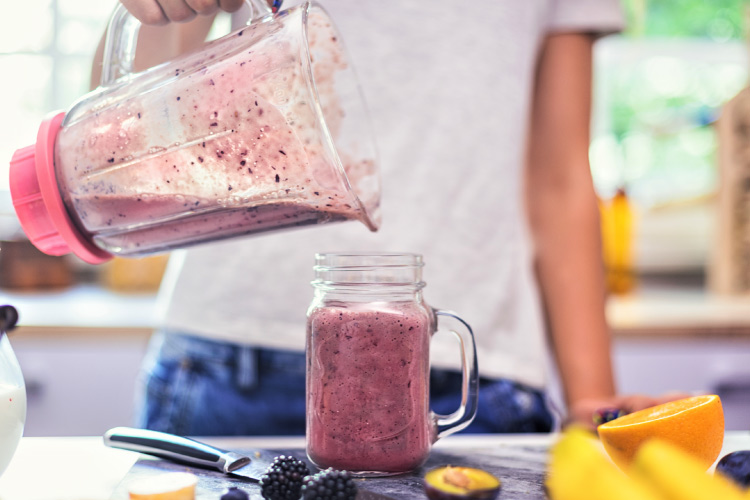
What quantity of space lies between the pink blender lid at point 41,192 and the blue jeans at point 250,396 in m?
0.32

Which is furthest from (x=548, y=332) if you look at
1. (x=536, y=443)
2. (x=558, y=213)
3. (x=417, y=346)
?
(x=417, y=346)

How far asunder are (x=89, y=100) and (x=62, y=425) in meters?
1.03

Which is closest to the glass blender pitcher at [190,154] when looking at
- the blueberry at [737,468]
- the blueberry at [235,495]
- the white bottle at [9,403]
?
the white bottle at [9,403]

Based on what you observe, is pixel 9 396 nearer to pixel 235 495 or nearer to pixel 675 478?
pixel 235 495

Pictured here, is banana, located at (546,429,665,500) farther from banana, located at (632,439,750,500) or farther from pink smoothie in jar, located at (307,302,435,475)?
pink smoothie in jar, located at (307,302,435,475)

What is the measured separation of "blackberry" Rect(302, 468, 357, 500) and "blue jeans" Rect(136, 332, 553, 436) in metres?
0.36

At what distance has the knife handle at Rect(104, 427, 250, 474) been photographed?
1.96 feet

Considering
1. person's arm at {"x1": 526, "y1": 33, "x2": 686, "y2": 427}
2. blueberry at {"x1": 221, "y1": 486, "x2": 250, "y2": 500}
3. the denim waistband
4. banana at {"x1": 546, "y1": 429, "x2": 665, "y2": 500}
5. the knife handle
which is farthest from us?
person's arm at {"x1": 526, "y1": 33, "x2": 686, "y2": 427}

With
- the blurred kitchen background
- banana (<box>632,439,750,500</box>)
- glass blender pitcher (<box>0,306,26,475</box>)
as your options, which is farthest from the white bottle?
the blurred kitchen background

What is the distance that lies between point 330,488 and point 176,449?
182 millimetres

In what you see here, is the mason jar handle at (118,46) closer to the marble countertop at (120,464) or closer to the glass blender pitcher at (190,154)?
the glass blender pitcher at (190,154)

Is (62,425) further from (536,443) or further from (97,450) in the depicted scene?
(536,443)

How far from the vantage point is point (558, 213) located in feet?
3.43

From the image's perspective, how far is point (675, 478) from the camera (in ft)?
1.06
